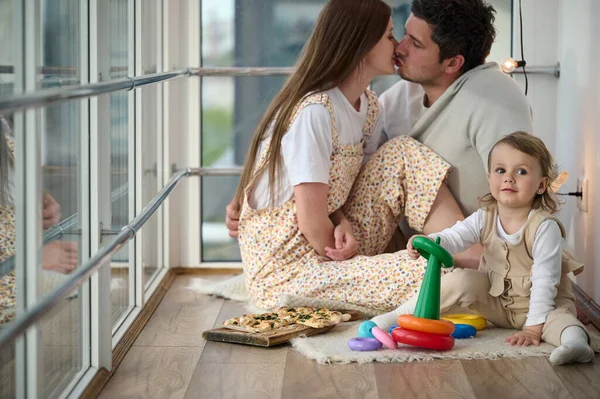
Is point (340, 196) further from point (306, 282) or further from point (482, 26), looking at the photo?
point (482, 26)

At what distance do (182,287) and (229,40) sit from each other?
3.00 ft

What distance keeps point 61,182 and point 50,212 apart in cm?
10

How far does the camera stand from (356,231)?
2879 millimetres

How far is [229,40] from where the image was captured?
134 inches

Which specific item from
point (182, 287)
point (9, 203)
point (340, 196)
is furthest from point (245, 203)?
point (9, 203)

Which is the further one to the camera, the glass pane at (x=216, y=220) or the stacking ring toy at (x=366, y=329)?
the glass pane at (x=216, y=220)

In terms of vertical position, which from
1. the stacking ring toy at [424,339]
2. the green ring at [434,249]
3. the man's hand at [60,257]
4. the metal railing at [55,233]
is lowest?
the stacking ring toy at [424,339]

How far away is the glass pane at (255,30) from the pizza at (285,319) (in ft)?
3.76

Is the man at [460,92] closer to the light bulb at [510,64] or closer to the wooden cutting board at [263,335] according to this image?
the light bulb at [510,64]

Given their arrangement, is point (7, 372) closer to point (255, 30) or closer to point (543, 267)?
point (543, 267)

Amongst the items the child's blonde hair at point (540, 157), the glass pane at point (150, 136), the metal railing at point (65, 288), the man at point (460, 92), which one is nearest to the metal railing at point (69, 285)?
the metal railing at point (65, 288)

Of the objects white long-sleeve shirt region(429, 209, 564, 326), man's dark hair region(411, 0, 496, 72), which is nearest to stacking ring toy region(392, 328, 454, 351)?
white long-sleeve shirt region(429, 209, 564, 326)

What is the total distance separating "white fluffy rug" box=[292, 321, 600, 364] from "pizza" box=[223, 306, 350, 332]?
56 millimetres

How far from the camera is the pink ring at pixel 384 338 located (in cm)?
229
